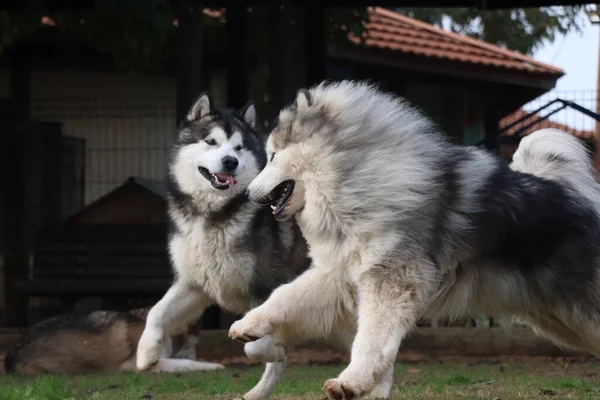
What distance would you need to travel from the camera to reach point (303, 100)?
584 centimetres

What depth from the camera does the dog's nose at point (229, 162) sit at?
774 cm

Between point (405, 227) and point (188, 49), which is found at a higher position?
point (188, 49)

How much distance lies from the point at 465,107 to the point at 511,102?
76 cm

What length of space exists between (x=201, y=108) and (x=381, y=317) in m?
3.11

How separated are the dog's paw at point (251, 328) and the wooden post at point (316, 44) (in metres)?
6.28

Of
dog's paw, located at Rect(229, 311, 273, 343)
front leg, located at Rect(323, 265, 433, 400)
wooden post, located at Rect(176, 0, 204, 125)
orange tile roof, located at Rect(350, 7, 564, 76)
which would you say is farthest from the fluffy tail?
orange tile roof, located at Rect(350, 7, 564, 76)

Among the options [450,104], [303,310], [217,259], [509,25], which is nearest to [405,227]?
[303,310]

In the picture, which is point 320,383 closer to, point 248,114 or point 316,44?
point 248,114

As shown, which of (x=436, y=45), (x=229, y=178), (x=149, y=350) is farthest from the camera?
(x=436, y=45)

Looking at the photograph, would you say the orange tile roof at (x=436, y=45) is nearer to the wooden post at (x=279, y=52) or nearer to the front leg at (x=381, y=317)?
the wooden post at (x=279, y=52)

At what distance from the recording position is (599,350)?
5945mm

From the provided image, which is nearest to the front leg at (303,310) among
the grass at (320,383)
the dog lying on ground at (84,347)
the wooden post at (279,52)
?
the grass at (320,383)

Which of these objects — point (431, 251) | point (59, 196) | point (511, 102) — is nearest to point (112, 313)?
point (59, 196)

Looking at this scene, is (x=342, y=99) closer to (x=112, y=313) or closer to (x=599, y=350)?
(x=599, y=350)
